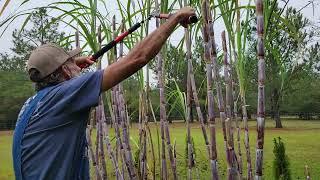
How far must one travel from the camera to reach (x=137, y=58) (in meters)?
1.08

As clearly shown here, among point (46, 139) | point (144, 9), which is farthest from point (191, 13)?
point (144, 9)

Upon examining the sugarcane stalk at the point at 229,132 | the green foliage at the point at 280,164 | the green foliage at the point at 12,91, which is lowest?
the green foliage at the point at 280,164

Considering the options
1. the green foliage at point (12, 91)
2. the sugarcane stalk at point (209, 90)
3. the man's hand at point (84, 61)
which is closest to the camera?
the sugarcane stalk at point (209, 90)

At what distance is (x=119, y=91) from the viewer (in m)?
2.06

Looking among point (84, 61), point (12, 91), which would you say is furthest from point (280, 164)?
point (12, 91)

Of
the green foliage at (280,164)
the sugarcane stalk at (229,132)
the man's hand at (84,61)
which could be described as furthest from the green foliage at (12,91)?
the man's hand at (84,61)

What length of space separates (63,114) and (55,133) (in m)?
0.06

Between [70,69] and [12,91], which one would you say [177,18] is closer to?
[70,69]

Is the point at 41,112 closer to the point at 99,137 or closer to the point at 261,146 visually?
the point at 261,146

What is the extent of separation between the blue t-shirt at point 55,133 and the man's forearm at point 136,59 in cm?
6

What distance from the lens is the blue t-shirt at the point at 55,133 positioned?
1.11 m

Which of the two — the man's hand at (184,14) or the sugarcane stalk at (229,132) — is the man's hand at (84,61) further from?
the sugarcane stalk at (229,132)

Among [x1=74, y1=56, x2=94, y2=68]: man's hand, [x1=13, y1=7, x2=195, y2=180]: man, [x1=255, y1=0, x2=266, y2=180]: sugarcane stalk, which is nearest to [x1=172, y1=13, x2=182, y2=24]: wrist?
[x1=13, y1=7, x2=195, y2=180]: man

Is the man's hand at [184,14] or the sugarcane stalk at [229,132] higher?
the man's hand at [184,14]
